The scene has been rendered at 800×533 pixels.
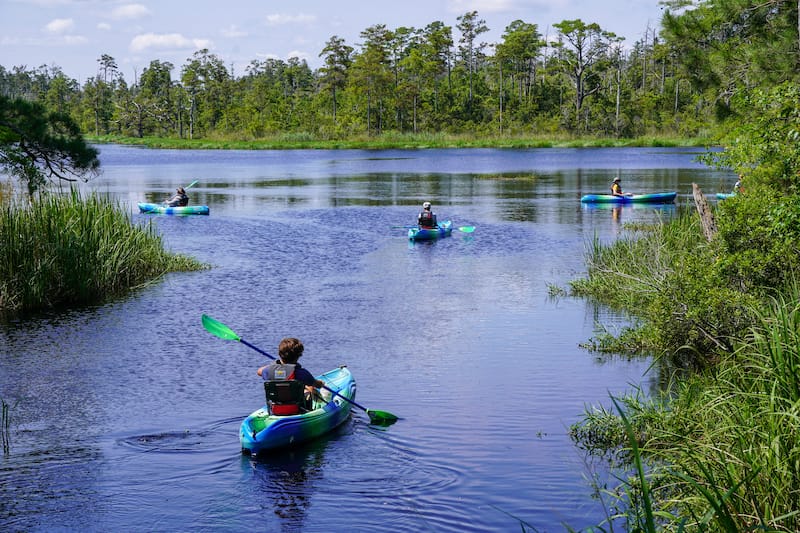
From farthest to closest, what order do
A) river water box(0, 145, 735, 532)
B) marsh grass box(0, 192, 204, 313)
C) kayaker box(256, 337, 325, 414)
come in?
marsh grass box(0, 192, 204, 313) → kayaker box(256, 337, 325, 414) → river water box(0, 145, 735, 532)

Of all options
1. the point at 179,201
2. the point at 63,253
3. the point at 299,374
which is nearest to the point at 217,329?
the point at 299,374

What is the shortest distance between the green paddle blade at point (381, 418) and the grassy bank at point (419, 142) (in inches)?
2780

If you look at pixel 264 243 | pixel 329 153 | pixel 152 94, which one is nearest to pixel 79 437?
pixel 264 243

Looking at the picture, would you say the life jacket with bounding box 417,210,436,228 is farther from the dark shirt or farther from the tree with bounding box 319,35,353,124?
the tree with bounding box 319,35,353,124

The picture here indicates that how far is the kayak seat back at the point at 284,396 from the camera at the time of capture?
10.7 meters

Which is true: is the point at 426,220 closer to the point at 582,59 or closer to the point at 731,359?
the point at 731,359

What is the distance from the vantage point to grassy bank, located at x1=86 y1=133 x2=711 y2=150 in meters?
83.2

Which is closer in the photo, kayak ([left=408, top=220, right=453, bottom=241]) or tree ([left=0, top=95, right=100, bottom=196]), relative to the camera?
tree ([left=0, top=95, right=100, bottom=196])

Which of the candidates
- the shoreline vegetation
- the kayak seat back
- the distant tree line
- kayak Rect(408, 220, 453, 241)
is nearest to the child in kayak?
kayak Rect(408, 220, 453, 241)

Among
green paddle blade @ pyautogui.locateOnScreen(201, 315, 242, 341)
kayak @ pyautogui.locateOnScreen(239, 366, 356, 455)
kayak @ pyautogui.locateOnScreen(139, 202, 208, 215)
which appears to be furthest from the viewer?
kayak @ pyautogui.locateOnScreen(139, 202, 208, 215)

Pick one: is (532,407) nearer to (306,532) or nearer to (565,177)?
(306,532)

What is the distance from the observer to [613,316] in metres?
17.4

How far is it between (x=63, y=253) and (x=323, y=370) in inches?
268

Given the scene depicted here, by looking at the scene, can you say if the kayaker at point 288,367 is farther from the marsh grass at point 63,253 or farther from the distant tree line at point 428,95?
the distant tree line at point 428,95
